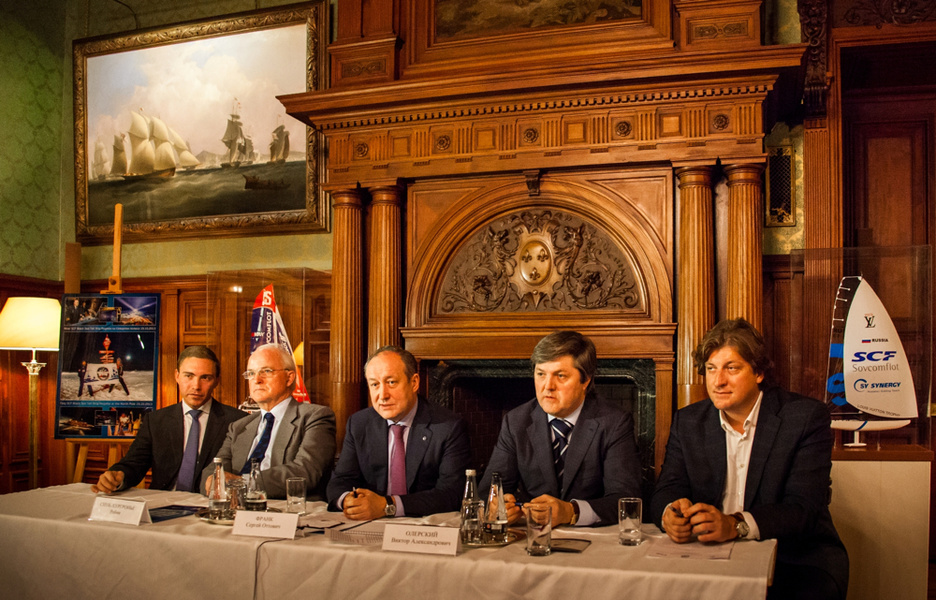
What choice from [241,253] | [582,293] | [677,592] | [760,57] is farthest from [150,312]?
[677,592]

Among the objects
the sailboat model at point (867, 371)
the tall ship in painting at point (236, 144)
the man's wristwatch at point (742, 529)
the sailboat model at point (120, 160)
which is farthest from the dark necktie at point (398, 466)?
the sailboat model at point (120, 160)

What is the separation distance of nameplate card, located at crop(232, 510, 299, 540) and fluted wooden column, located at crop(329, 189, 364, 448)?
2.28m

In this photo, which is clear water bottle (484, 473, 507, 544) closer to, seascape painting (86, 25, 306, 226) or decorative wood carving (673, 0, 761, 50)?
decorative wood carving (673, 0, 761, 50)

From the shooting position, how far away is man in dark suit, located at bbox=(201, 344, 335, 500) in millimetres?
3268

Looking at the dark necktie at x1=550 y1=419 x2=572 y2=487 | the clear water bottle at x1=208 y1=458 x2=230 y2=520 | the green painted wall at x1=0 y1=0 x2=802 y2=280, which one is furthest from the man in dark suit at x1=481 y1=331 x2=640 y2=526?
the green painted wall at x1=0 y1=0 x2=802 y2=280

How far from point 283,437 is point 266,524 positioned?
101cm

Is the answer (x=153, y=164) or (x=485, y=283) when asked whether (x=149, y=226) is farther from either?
(x=485, y=283)

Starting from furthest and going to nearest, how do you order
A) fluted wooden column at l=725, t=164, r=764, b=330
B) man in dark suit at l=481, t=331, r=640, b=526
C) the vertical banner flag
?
the vertical banner flag → fluted wooden column at l=725, t=164, r=764, b=330 → man in dark suit at l=481, t=331, r=640, b=526

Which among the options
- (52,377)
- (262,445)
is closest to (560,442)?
(262,445)

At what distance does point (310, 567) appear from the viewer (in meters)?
2.15

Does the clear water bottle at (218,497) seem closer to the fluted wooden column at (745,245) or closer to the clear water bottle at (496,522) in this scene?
the clear water bottle at (496,522)

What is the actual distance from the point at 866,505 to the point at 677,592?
2149mm

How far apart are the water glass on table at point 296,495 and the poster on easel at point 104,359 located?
3005 mm

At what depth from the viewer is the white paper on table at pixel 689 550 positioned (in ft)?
6.68
